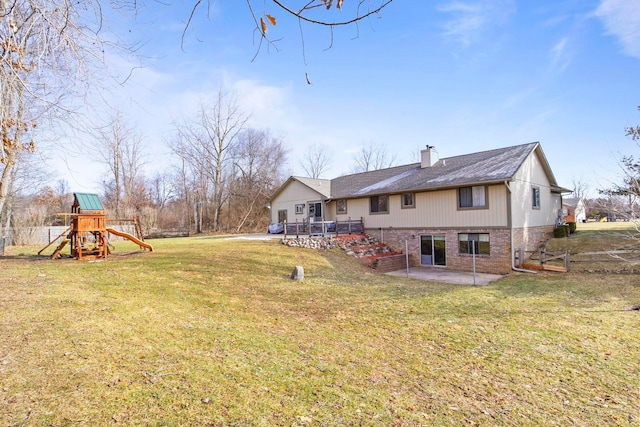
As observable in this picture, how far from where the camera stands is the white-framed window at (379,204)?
18422mm

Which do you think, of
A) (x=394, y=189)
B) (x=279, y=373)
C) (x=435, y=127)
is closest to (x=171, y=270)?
(x=279, y=373)

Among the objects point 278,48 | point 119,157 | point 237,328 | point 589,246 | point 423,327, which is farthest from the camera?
point 119,157

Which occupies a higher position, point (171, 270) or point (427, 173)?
point (427, 173)

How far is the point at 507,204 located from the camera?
45.2ft

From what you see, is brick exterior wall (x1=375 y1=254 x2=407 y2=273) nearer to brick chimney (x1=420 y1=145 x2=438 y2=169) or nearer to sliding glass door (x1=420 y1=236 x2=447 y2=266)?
sliding glass door (x1=420 y1=236 x2=447 y2=266)

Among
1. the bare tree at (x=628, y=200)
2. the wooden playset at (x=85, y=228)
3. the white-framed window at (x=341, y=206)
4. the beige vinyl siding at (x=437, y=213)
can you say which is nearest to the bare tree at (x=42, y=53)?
the wooden playset at (x=85, y=228)

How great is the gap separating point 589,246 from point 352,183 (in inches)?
528

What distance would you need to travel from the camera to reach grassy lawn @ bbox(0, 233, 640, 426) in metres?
3.12

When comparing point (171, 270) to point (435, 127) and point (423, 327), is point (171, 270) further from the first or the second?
point (435, 127)

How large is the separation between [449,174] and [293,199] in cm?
1149

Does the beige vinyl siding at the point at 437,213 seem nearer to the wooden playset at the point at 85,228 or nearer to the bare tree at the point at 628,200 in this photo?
the bare tree at the point at 628,200

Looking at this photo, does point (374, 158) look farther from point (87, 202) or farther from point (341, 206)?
point (87, 202)

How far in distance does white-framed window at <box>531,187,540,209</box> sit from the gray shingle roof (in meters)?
1.85

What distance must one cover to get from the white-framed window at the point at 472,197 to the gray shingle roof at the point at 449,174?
20.8 inches
